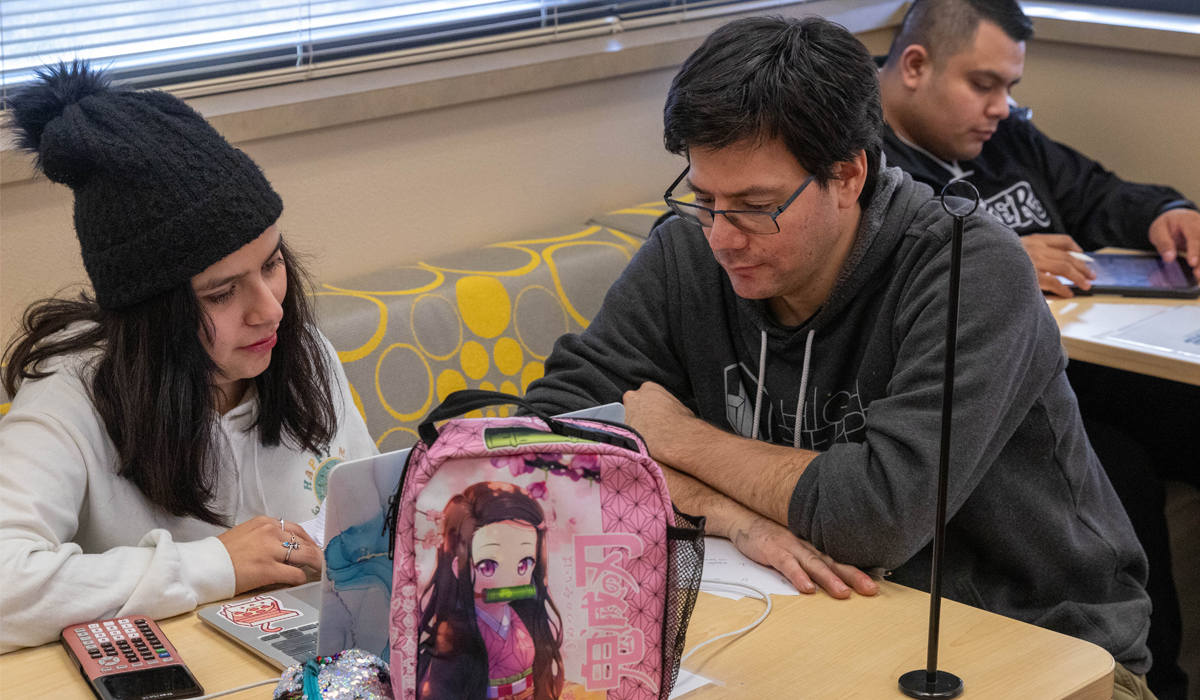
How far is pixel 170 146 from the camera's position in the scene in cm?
119

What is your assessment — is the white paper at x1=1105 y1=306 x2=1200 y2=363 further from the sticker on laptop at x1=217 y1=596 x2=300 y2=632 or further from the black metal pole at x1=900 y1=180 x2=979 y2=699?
the sticker on laptop at x1=217 y1=596 x2=300 y2=632

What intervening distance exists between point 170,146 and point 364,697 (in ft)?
2.12

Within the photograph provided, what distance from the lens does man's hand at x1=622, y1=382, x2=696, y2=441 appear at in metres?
1.42

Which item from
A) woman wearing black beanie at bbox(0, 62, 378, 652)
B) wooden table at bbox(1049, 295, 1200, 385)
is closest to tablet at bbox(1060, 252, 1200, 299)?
wooden table at bbox(1049, 295, 1200, 385)

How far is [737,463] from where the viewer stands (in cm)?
132

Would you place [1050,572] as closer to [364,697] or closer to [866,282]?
[866,282]

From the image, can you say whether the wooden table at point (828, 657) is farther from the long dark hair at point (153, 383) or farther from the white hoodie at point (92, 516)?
the long dark hair at point (153, 383)

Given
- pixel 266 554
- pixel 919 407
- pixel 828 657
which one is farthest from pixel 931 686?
pixel 266 554

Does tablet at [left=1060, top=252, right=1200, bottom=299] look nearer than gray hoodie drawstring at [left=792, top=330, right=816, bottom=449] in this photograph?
No

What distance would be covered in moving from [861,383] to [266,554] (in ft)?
2.41

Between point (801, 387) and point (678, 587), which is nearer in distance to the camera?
point (678, 587)

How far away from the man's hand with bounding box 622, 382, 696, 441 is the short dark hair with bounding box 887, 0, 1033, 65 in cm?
132

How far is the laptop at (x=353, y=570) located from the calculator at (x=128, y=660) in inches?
2.9

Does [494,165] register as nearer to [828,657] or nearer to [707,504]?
[707,504]
